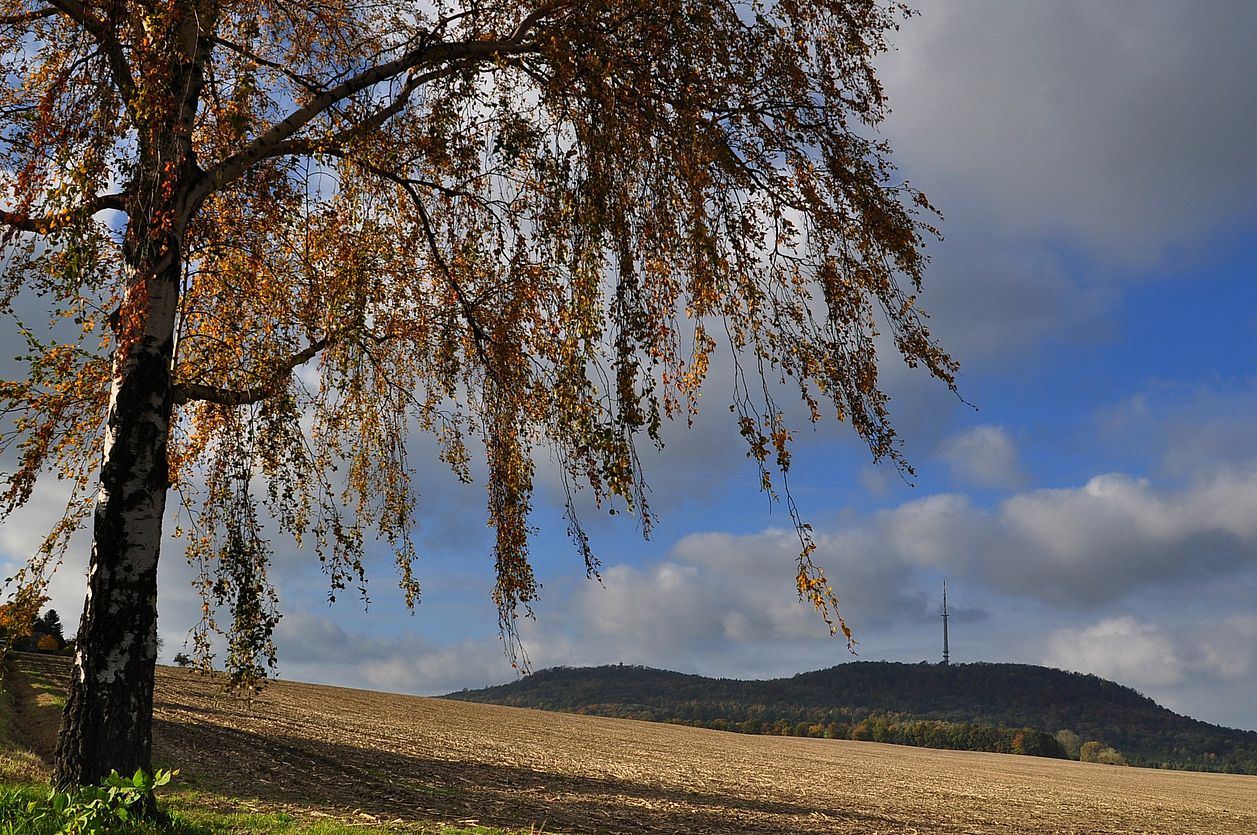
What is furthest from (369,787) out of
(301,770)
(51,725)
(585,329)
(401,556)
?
(585,329)

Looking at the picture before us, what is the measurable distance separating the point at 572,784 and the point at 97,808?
51.3 feet

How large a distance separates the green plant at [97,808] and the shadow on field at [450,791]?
6.34m

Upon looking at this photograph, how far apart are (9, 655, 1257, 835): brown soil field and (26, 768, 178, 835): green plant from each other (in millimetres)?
5694

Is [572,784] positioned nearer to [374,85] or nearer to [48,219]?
[374,85]

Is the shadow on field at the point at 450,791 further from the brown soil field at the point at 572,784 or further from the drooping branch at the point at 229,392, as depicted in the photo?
the drooping branch at the point at 229,392

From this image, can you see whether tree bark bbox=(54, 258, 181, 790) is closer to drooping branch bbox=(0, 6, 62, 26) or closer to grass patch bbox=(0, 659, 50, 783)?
drooping branch bbox=(0, 6, 62, 26)

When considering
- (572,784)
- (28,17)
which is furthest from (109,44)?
(572,784)

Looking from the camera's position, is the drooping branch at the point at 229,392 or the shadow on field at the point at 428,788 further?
the shadow on field at the point at 428,788

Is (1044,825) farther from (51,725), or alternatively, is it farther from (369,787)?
(51,725)

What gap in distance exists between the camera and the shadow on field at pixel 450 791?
51.6ft

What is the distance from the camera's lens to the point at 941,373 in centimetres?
824

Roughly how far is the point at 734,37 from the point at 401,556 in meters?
7.96

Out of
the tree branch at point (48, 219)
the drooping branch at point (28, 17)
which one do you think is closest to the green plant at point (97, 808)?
the tree branch at point (48, 219)

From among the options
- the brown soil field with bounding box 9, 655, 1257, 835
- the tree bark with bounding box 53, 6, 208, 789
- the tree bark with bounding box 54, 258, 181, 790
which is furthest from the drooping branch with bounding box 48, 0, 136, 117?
the brown soil field with bounding box 9, 655, 1257, 835
